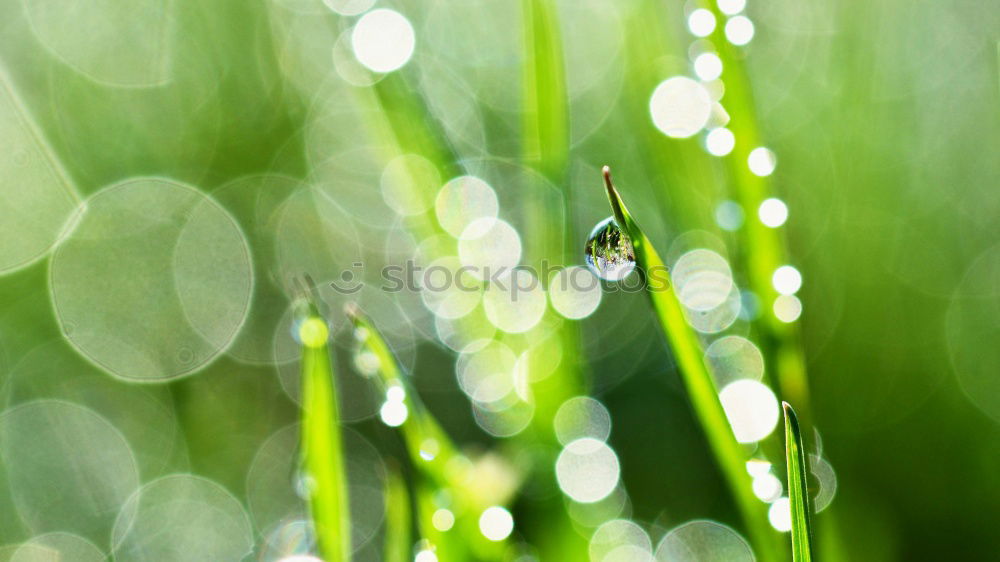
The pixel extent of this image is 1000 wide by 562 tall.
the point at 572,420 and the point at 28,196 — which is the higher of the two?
the point at 28,196

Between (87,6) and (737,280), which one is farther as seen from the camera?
(87,6)

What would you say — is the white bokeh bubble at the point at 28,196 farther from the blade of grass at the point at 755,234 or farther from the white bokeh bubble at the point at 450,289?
the blade of grass at the point at 755,234

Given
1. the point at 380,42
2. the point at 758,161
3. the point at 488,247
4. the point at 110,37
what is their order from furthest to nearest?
Answer: the point at 110,37
the point at 380,42
the point at 488,247
the point at 758,161

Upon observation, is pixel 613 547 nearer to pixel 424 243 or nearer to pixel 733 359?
pixel 733 359

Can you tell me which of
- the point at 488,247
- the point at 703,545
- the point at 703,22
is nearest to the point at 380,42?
the point at 488,247

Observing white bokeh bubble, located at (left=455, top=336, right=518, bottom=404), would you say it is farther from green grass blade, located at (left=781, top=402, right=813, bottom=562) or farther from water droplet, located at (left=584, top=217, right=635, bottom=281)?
green grass blade, located at (left=781, top=402, right=813, bottom=562)

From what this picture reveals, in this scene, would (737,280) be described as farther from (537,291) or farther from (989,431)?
(989,431)

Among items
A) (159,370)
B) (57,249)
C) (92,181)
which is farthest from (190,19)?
(159,370)
